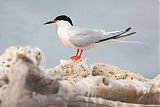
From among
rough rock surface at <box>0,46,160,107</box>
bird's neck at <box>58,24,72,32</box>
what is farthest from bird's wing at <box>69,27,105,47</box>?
rough rock surface at <box>0,46,160,107</box>

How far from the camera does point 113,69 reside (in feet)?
12.5

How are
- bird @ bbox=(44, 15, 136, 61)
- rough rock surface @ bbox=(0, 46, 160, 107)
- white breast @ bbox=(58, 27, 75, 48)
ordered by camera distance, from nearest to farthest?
1. rough rock surface @ bbox=(0, 46, 160, 107)
2. bird @ bbox=(44, 15, 136, 61)
3. white breast @ bbox=(58, 27, 75, 48)

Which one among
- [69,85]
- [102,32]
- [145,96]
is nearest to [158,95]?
[145,96]

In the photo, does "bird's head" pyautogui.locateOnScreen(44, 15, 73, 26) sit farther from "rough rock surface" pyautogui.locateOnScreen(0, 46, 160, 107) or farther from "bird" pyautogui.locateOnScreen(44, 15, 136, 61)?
"rough rock surface" pyautogui.locateOnScreen(0, 46, 160, 107)

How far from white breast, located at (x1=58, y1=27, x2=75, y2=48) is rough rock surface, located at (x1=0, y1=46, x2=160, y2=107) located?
1354 mm

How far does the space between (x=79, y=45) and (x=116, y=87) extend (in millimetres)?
1522

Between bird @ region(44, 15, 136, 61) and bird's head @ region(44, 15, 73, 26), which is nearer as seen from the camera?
bird @ region(44, 15, 136, 61)

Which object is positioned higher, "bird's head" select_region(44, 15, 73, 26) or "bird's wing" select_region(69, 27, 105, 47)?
"bird's head" select_region(44, 15, 73, 26)

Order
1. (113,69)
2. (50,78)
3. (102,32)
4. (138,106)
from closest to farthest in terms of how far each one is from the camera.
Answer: (50,78) → (138,106) → (113,69) → (102,32)

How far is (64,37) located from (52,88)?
1919 millimetres

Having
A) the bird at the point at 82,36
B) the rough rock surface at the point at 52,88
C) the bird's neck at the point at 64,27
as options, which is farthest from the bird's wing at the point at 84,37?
the rough rock surface at the point at 52,88

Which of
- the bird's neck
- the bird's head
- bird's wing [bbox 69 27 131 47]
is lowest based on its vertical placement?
bird's wing [bbox 69 27 131 47]

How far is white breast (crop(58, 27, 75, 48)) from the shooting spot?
4.29 meters

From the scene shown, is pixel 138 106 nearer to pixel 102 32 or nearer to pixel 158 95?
pixel 158 95
